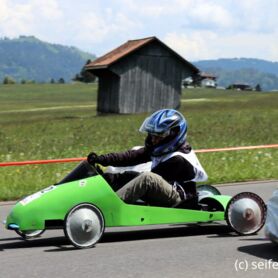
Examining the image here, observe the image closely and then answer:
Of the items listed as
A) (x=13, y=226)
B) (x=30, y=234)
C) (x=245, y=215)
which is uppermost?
(x=245, y=215)

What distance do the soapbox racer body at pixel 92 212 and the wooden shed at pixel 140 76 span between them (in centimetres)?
4734

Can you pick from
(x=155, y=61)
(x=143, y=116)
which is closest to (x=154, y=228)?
(x=143, y=116)

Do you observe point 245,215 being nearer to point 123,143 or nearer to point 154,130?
point 154,130

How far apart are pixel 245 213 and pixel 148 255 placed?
165 cm

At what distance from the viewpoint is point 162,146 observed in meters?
8.50

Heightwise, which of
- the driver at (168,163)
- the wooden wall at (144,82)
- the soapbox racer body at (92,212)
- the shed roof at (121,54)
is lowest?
the soapbox racer body at (92,212)

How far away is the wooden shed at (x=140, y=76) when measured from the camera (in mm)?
56156

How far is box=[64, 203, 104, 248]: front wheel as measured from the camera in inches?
299

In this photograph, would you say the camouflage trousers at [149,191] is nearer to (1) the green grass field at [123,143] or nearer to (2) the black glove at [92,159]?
(2) the black glove at [92,159]

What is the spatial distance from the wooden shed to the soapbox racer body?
47.3 meters

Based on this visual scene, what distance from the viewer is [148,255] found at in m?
7.38

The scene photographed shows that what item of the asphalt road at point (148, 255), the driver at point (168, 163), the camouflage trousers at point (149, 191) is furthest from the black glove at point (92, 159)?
the asphalt road at point (148, 255)

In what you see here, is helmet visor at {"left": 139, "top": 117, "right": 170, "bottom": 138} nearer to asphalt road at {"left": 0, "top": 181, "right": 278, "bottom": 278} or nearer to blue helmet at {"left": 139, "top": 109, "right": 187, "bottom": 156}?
blue helmet at {"left": 139, "top": 109, "right": 187, "bottom": 156}

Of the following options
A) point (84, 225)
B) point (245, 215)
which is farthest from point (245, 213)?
point (84, 225)
